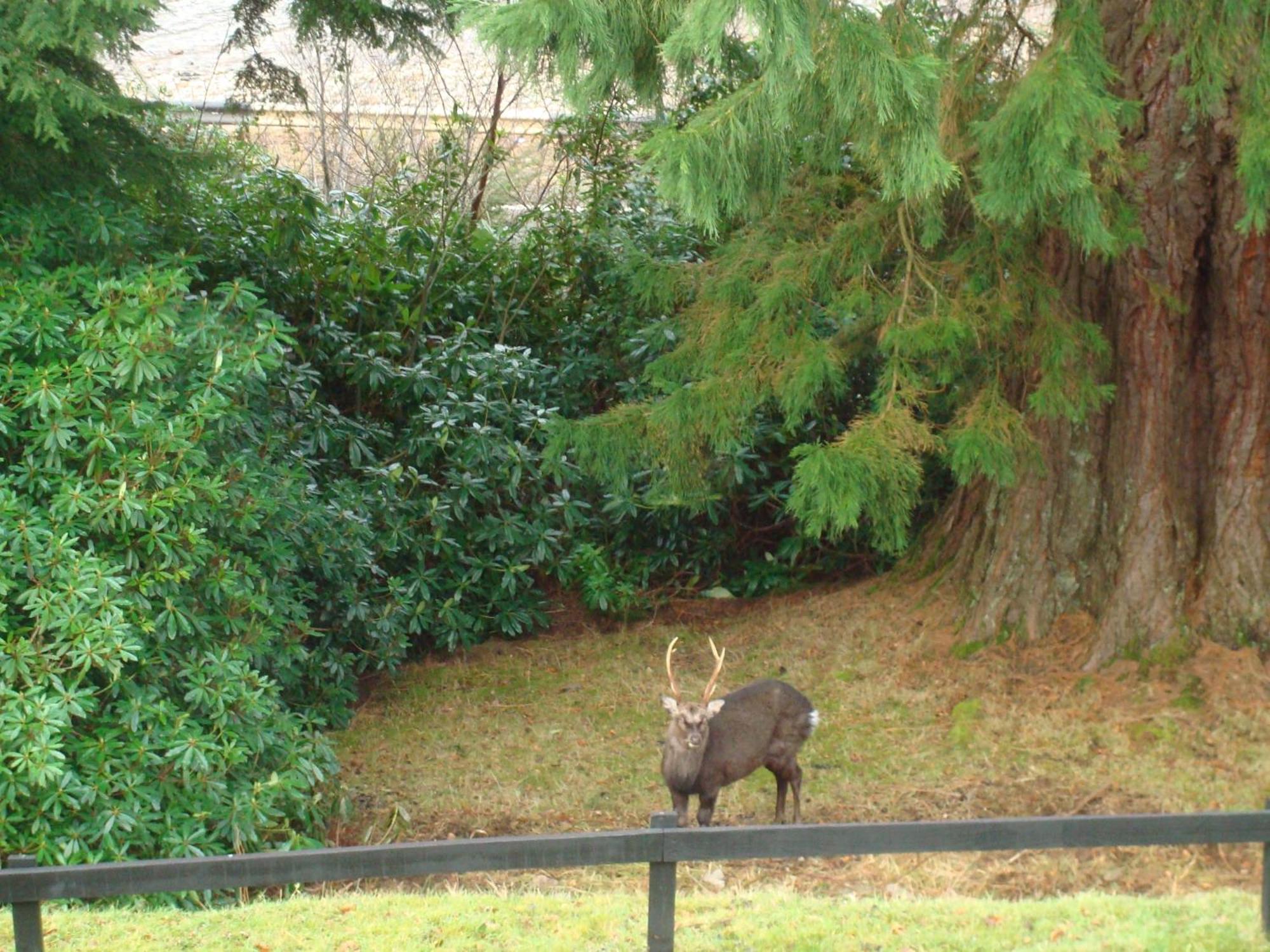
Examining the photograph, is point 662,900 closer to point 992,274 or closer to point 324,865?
point 324,865

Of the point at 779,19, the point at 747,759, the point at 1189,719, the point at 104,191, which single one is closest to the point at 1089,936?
the point at 747,759

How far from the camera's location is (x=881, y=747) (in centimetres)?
883

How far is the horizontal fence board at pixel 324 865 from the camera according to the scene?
4.51 m

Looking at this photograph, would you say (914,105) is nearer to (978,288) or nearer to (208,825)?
(978,288)

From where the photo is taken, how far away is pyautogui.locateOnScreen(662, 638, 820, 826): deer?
23.7ft

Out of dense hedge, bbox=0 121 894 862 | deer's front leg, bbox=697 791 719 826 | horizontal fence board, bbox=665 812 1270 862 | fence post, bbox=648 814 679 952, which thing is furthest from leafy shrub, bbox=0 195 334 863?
horizontal fence board, bbox=665 812 1270 862

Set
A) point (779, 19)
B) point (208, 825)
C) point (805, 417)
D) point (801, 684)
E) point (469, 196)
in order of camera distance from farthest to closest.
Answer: point (469, 196)
point (805, 417)
point (801, 684)
point (208, 825)
point (779, 19)

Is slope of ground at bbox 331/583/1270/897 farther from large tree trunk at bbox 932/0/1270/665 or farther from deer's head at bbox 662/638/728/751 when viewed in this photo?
deer's head at bbox 662/638/728/751

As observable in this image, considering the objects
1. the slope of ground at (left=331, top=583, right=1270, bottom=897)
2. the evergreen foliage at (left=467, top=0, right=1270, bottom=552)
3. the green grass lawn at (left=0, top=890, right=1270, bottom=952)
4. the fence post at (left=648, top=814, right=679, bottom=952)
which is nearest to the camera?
the fence post at (left=648, top=814, right=679, bottom=952)

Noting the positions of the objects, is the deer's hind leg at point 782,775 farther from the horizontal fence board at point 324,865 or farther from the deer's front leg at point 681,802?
the horizontal fence board at point 324,865

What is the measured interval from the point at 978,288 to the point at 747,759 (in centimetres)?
294

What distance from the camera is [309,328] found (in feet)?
38.3

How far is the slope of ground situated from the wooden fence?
184 centimetres

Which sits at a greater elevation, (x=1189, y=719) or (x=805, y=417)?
(x=805, y=417)
